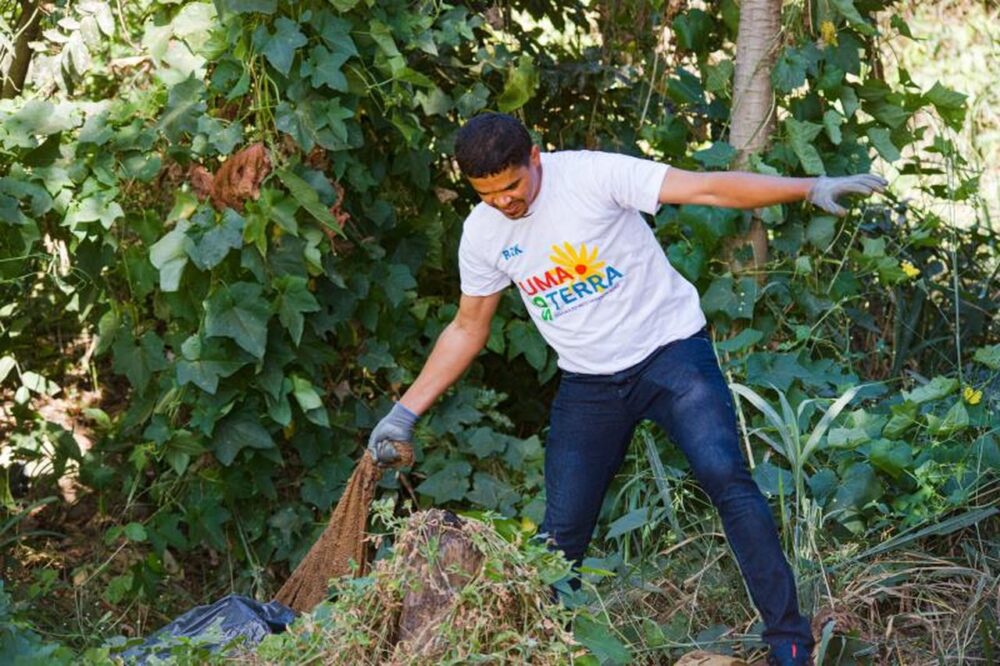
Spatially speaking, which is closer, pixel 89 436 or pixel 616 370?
pixel 616 370

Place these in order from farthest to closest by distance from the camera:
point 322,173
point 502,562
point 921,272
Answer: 1. point 921,272
2. point 322,173
3. point 502,562

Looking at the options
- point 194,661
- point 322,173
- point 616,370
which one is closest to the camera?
point 194,661

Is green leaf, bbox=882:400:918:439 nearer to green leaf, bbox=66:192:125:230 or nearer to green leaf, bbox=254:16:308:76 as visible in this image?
green leaf, bbox=254:16:308:76

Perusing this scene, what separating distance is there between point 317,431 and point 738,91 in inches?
70.0

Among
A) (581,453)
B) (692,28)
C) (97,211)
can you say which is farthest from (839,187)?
(97,211)

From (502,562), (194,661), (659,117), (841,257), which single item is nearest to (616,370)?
(502,562)

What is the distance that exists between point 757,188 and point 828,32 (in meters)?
1.47

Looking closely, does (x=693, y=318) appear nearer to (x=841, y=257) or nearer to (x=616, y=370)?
(x=616, y=370)

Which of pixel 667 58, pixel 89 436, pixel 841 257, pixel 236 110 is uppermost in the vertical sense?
pixel 236 110

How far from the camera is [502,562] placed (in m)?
2.75

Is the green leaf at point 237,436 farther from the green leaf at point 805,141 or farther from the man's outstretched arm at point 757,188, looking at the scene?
the green leaf at point 805,141

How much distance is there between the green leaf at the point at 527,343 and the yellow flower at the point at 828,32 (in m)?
1.34

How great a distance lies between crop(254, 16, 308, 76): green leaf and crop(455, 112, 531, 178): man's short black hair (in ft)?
3.49

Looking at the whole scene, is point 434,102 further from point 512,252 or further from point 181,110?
point 512,252
